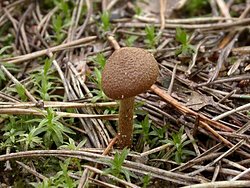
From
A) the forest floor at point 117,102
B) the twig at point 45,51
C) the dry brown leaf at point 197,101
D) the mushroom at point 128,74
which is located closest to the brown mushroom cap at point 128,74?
the mushroom at point 128,74

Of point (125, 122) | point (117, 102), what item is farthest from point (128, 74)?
point (117, 102)

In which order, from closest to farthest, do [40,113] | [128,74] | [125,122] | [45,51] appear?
[128,74], [125,122], [40,113], [45,51]

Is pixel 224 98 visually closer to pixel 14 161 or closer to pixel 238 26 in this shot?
pixel 238 26

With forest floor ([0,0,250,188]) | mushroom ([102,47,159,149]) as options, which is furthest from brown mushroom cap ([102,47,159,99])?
forest floor ([0,0,250,188])

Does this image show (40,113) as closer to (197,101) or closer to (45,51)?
(45,51)

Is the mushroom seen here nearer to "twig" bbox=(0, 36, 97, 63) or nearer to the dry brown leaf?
the dry brown leaf
